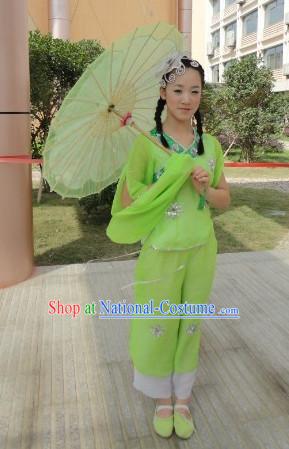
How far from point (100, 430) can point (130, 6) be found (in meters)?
14.8

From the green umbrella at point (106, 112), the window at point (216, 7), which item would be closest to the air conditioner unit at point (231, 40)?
the window at point (216, 7)

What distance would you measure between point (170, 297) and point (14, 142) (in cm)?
250

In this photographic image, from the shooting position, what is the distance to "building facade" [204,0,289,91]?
3366 centimetres

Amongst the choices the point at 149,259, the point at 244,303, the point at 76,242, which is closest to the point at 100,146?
the point at 149,259

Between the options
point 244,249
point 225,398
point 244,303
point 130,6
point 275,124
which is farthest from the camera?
point 130,6

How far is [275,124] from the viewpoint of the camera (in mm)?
13891

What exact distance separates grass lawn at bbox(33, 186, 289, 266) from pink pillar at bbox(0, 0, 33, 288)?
1203 millimetres

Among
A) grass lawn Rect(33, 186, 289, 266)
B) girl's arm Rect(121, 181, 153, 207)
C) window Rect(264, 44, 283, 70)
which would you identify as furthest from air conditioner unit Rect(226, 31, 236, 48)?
girl's arm Rect(121, 181, 153, 207)

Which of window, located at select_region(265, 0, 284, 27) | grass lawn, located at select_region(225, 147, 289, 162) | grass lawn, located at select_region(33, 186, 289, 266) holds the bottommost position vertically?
grass lawn, located at select_region(33, 186, 289, 266)

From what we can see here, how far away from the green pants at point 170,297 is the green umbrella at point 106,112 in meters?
0.50

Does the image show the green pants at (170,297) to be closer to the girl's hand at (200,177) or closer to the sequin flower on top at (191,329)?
the sequin flower on top at (191,329)

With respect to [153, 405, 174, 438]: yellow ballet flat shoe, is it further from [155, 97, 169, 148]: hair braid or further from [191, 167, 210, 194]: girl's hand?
[155, 97, 169, 148]: hair braid

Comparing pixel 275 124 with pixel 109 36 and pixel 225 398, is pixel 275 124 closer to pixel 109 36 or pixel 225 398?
pixel 109 36

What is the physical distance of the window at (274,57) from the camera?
34.3m
